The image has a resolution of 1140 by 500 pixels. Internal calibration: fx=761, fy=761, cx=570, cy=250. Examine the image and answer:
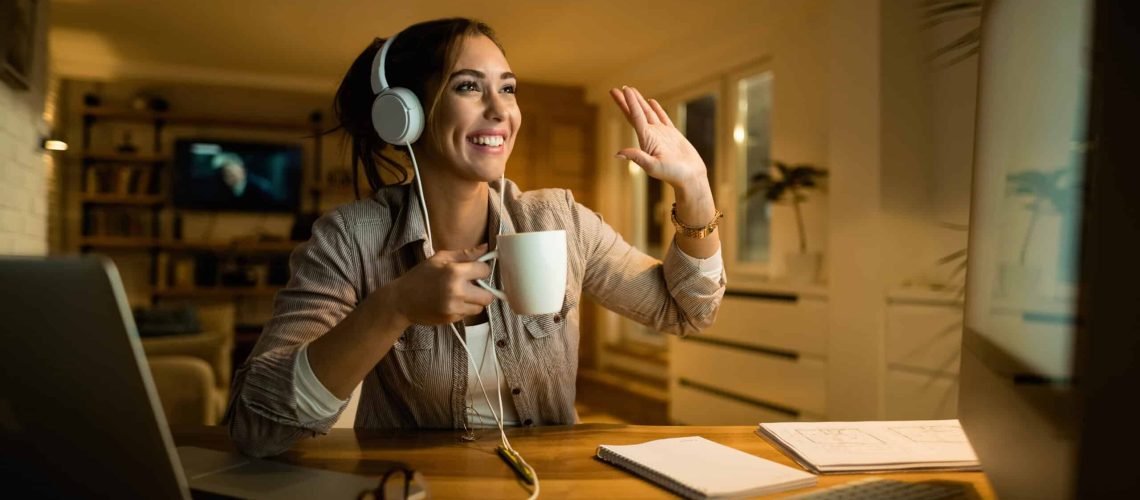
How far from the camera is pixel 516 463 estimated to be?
A: 91 cm

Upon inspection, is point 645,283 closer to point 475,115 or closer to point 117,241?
point 475,115

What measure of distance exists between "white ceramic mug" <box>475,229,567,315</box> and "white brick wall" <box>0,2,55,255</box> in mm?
2670

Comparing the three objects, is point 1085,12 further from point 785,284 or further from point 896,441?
point 785,284

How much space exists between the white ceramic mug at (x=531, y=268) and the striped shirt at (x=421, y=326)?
303 millimetres

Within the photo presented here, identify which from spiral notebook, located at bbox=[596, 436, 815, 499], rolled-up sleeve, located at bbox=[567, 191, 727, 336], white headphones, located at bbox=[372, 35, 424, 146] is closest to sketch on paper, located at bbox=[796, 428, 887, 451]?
spiral notebook, located at bbox=[596, 436, 815, 499]

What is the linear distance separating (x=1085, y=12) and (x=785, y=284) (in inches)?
132

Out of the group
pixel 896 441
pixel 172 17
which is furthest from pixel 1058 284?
pixel 172 17

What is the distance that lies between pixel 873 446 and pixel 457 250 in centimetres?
60

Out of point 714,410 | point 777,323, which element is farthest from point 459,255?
point 714,410

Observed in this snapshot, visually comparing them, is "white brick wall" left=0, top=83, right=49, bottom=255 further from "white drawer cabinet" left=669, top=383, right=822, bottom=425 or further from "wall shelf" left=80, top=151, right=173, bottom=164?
"white drawer cabinet" left=669, top=383, right=822, bottom=425

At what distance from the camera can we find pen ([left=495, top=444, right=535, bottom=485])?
33.9 inches

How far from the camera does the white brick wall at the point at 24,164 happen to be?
9.09ft

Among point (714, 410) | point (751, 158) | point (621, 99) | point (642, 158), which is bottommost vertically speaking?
point (714, 410)

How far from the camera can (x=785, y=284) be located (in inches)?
147
